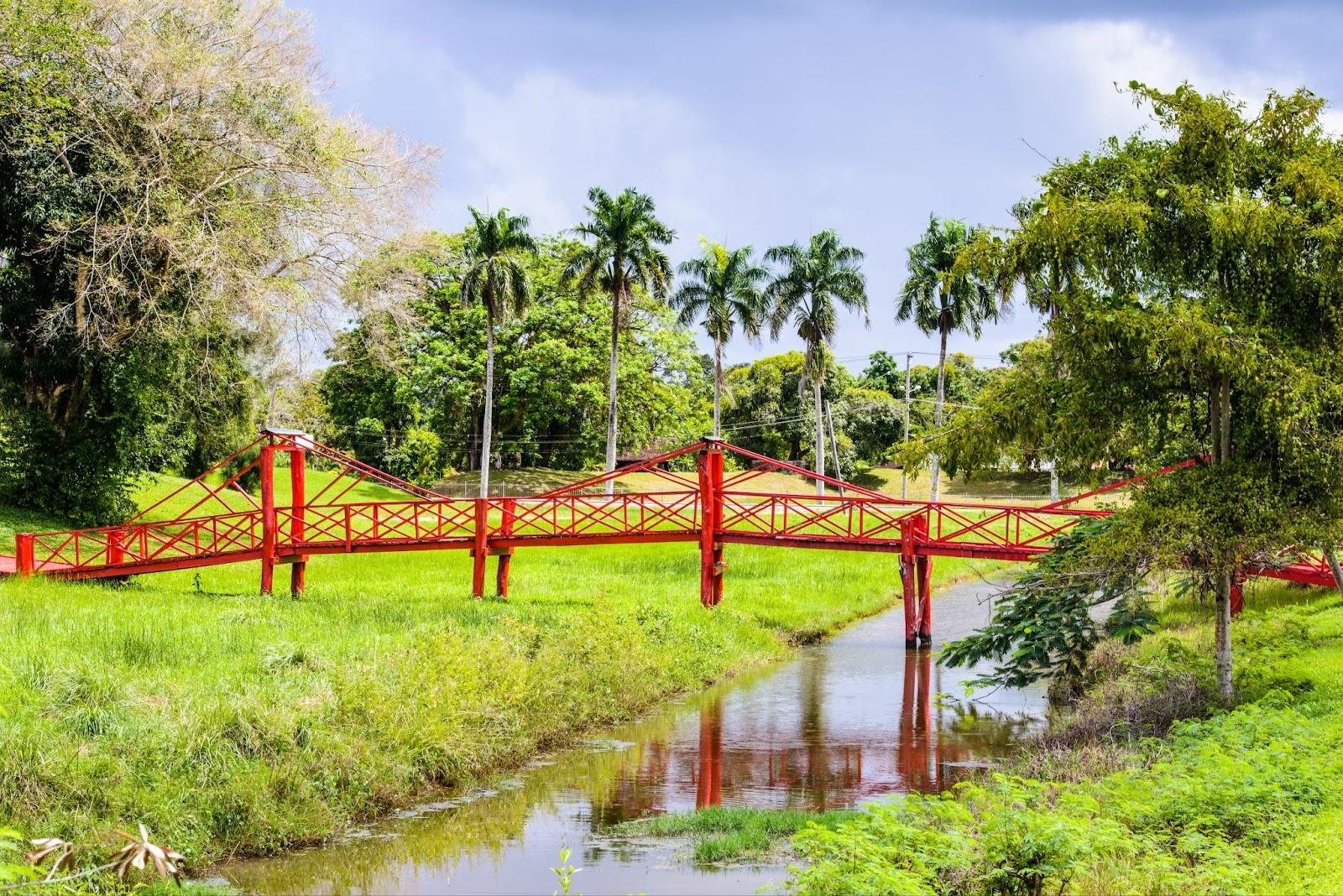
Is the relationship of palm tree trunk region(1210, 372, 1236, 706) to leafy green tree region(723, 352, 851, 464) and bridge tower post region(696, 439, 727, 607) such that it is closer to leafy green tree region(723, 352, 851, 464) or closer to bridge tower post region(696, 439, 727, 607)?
bridge tower post region(696, 439, 727, 607)

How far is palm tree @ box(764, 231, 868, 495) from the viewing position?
4572cm

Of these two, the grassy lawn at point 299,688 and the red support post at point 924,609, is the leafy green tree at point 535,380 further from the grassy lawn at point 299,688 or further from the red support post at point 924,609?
the red support post at point 924,609

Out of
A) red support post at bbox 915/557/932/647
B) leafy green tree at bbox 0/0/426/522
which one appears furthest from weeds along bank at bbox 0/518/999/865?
leafy green tree at bbox 0/0/426/522

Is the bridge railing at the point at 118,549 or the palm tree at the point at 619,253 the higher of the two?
the palm tree at the point at 619,253

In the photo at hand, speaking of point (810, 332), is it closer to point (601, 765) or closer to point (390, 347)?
point (390, 347)

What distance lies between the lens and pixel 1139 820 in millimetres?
10406

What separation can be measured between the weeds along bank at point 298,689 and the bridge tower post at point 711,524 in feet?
1.83

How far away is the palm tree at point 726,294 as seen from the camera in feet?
153

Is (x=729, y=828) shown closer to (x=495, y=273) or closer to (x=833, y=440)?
(x=495, y=273)

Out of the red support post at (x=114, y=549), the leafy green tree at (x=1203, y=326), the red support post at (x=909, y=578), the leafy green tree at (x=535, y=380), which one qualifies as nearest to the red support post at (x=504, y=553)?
the red support post at (x=114, y=549)

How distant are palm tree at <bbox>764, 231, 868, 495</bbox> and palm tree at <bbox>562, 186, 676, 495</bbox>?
14.2ft

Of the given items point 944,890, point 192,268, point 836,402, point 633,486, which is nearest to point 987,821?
point 944,890

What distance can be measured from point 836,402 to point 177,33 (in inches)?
1887

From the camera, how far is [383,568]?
3262 centimetres
